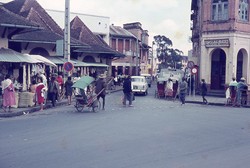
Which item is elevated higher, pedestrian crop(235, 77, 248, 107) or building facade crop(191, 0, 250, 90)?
building facade crop(191, 0, 250, 90)

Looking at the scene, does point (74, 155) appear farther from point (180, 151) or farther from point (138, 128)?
point (138, 128)

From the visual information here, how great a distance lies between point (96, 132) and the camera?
1062cm

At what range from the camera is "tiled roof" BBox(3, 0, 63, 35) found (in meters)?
29.1

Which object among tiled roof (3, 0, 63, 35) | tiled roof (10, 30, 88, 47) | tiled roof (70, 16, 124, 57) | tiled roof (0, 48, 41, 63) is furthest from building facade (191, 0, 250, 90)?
tiled roof (0, 48, 41, 63)

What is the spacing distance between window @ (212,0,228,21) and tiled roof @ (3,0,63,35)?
540 inches

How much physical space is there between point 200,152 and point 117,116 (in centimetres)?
681

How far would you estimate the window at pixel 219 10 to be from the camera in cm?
2753

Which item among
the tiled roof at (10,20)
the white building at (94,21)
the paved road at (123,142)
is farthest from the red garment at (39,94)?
the white building at (94,21)

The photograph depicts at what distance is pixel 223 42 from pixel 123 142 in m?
20.6

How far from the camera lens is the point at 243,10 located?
90.9ft

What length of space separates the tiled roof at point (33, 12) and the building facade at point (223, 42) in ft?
42.8

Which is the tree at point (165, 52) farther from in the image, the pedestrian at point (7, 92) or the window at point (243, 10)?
the pedestrian at point (7, 92)

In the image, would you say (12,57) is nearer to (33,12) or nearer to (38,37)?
(38,37)

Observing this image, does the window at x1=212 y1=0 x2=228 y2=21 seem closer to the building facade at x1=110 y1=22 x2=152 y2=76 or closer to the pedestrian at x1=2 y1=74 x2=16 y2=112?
the pedestrian at x1=2 y1=74 x2=16 y2=112
